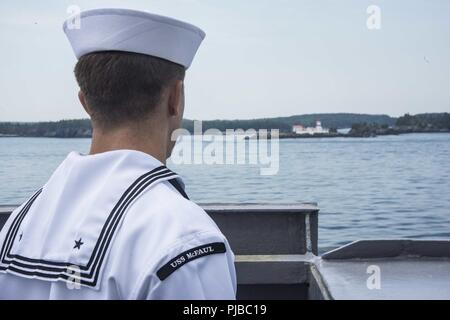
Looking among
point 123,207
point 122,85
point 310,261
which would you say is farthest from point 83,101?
point 310,261

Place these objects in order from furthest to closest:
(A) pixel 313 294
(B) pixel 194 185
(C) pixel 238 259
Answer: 1. (B) pixel 194 185
2. (C) pixel 238 259
3. (A) pixel 313 294

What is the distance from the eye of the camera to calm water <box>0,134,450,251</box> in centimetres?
2220

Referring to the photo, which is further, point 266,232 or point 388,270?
point 266,232

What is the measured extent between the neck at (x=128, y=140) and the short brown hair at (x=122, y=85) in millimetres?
19

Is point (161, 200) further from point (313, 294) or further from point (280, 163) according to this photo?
point (280, 163)

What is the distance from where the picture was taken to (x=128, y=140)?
3.81ft

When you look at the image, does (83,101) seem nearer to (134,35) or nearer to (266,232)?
(134,35)

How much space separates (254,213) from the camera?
13.3 feet

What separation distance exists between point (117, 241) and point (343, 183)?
4489 centimetres

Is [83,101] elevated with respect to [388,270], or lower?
elevated

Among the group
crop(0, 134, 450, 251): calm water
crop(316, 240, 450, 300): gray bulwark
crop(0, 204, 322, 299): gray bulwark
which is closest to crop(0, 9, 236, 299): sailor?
crop(316, 240, 450, 300): gray bulwark

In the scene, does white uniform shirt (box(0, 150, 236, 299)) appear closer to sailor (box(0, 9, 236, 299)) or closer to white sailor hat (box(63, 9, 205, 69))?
sailor (box(0, 9, 236, 299))
